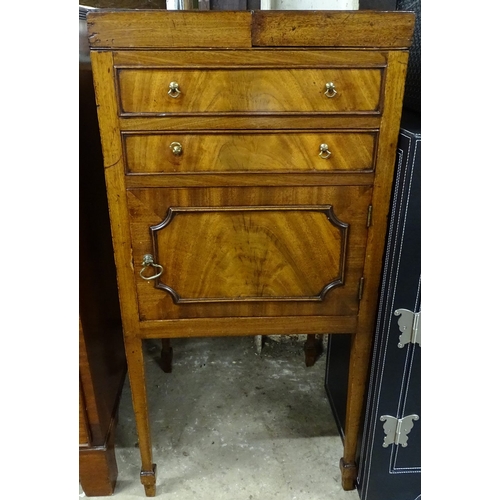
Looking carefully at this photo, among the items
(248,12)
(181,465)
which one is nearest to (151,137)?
(248,12)

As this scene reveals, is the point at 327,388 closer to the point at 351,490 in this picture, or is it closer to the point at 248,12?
the point at 351,490

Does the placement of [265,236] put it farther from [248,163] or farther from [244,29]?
[244,29]

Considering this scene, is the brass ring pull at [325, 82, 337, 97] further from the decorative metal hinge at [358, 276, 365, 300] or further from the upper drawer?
the decorative metal hinge at [358, 276, 365, 300]

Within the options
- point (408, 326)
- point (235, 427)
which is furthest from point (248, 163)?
point (235, 427)

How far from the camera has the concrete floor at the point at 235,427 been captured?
1233mm

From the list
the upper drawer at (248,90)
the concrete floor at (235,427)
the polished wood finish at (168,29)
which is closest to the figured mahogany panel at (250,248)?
the upper drawer at (248,90)

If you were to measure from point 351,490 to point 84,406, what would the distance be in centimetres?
69

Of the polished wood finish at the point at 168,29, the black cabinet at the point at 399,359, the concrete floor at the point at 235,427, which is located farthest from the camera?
the concrete floor at the point at 235,427

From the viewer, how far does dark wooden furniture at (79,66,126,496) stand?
1.05 meters

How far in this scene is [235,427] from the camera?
55.4 inches

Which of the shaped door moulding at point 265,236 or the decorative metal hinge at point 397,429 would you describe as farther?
the decorative metal hinge at point 397,429

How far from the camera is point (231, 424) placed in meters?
1.42

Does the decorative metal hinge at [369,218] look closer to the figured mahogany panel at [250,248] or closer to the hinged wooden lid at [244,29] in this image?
the figured mahogany panel at [250,248]

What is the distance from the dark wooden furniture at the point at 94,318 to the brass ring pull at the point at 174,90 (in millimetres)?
288
